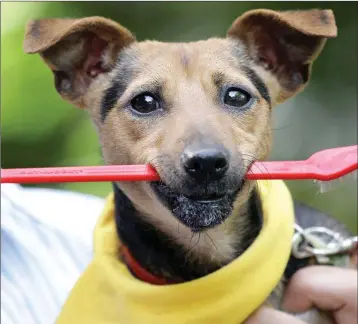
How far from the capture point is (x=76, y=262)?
7.11 feet

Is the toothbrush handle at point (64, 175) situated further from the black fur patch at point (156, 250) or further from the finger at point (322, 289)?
the finger at point (322, 289)

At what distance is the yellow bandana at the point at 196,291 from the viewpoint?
64.0 inches

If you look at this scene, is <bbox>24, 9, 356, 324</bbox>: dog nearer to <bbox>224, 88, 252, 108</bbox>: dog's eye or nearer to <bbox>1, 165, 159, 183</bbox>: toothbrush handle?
<bbox>224, 88, 252, 108</bbox>: dog's eye

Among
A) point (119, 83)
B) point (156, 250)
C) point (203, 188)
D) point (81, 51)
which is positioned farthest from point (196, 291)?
point (81, 51)

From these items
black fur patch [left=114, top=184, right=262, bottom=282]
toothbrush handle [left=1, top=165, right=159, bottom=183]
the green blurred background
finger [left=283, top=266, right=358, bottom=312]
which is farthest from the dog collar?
the green blurred background

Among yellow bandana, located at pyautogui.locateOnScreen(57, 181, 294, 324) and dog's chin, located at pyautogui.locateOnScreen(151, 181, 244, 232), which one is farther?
yellow bandana, located at pyautogui.locateOnScreen(57, 181, 294, 324)

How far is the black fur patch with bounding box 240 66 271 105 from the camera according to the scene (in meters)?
1.84

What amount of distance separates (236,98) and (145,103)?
25cm

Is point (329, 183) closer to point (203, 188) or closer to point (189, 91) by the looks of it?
point (203, 188)

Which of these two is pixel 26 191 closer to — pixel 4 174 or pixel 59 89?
pixel 59 89

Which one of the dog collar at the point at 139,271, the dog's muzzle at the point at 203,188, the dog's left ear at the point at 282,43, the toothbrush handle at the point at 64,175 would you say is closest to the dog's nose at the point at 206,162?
the dog's muzzle at the point at 203,188

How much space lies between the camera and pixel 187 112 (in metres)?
1.60

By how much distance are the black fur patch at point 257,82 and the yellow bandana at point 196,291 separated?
0.86ft

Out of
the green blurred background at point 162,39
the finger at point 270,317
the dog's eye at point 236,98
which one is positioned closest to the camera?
the finger at point 270,317
